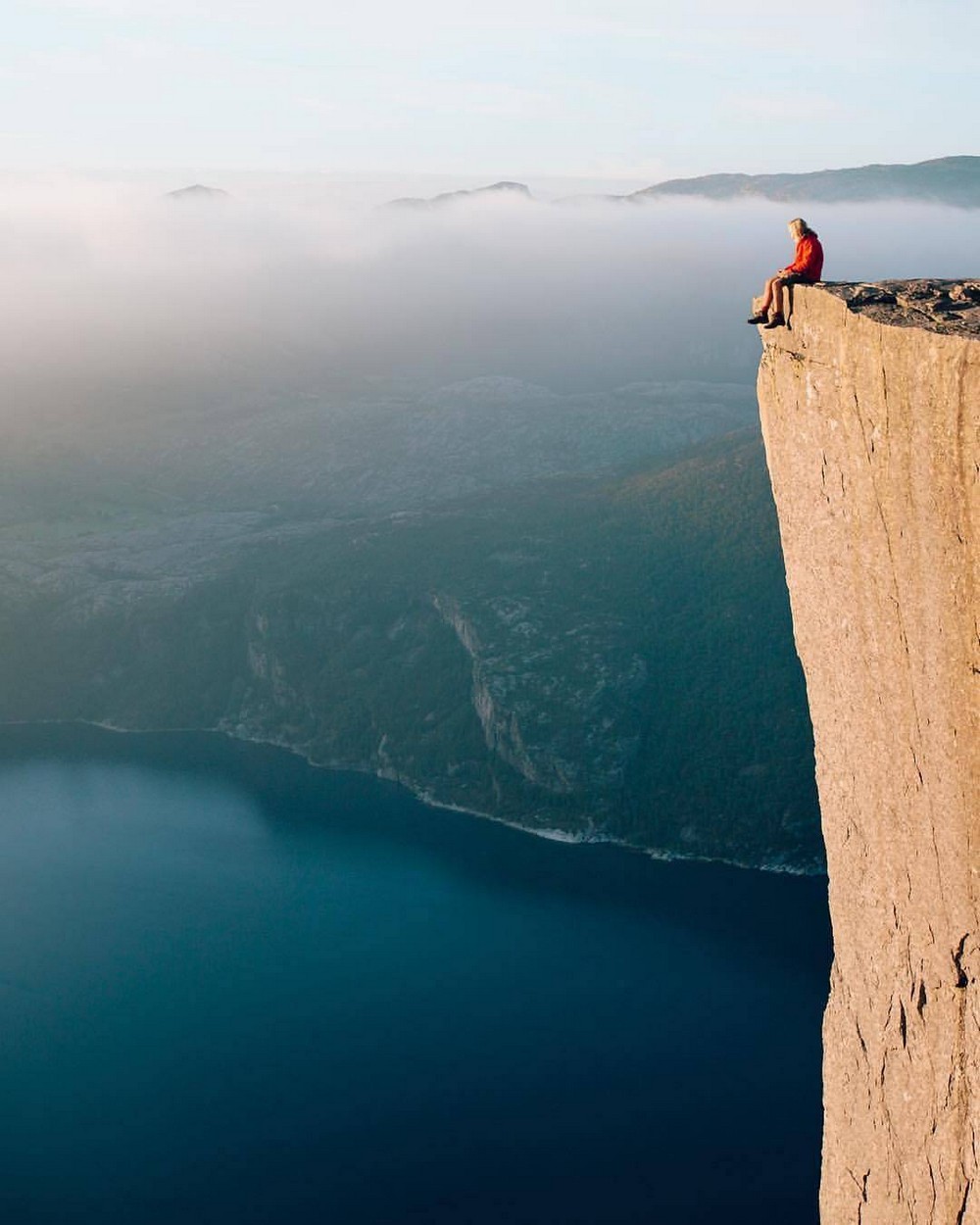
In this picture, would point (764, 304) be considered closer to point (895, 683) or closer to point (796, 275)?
point (796, 275)

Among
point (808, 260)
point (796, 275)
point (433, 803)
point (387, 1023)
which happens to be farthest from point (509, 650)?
point (796, 275)

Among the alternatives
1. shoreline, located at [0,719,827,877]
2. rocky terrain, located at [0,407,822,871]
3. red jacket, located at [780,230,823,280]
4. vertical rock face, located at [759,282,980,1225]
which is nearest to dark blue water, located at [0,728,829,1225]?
shoreline, located at [0,719,827,877]

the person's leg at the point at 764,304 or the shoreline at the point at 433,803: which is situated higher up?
the person's leg at the point at 764,304

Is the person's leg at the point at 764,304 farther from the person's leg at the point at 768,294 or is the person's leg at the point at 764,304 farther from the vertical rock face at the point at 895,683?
the vertical rock face at the point at 895,683

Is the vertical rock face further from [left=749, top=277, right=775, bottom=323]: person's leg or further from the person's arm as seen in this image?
the person's arm

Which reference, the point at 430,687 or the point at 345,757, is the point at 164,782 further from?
the point at 430,687

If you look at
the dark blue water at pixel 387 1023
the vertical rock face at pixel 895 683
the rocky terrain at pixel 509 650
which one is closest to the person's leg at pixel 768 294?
the vertical rock face at pixel 895 683
